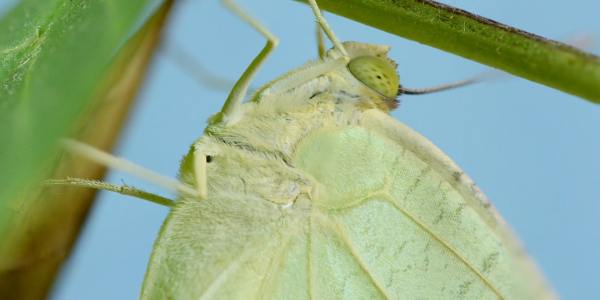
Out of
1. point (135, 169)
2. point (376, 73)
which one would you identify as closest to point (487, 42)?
point (376, 73)

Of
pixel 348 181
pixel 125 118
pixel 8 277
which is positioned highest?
pixel 125 118

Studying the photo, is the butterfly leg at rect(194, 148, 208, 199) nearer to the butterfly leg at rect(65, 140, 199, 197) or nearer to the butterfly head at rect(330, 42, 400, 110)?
the butterfly leg at rect(65, 140, 199, 197)

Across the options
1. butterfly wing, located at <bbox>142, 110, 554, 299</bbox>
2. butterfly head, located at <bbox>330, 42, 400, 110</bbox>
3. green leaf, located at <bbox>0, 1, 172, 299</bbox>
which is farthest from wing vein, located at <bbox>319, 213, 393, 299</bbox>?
green leaf, located at <bbox>0, 1, 172, 299</bbox>

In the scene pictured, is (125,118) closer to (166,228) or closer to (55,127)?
(166,228)

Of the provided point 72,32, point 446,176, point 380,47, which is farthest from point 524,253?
point 72,32

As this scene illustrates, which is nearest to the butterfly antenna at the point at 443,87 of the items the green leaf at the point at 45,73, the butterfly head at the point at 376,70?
the butterfly head at the point at 376,70

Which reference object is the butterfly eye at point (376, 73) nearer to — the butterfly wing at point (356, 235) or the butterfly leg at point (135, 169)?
the butterfly wing at point (356, 235)
